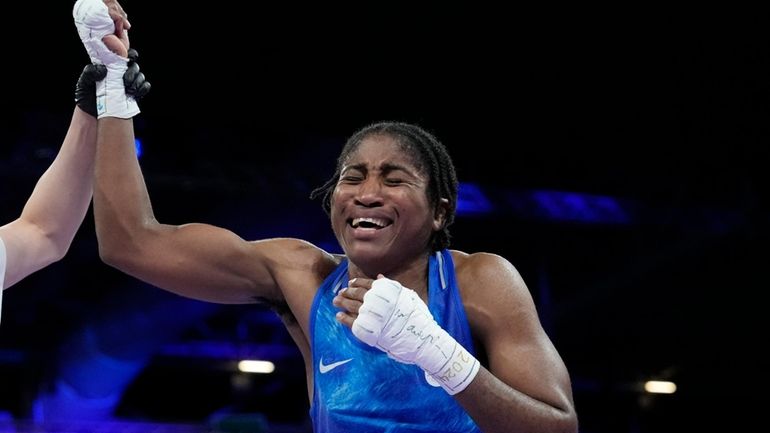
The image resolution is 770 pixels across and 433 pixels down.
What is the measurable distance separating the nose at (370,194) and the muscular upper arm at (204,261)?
0.26 meters

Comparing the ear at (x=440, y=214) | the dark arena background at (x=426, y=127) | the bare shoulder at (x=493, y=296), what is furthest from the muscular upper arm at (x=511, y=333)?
the dark arena background at (x=426, y=127)

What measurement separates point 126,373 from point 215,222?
155 cm

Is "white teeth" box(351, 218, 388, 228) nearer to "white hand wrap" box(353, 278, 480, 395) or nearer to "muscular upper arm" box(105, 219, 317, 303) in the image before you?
"muscular upper arm" box(105, 219, 317, 303)

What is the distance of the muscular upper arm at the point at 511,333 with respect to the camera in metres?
2.12

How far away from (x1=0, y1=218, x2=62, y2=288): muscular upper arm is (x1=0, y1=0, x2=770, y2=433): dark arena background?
2977 millimetres

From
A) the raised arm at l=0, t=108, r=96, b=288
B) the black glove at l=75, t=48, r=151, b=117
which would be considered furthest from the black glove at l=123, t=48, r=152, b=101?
the raised arm at l=0, t=108, r=96, b=288

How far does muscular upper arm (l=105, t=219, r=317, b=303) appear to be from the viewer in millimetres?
2379

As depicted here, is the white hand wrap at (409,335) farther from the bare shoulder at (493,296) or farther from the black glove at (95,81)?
the black glove at (95,81)

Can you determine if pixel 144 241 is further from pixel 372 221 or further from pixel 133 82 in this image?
pixel 372 221

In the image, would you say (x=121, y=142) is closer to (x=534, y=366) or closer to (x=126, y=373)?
(x=534, y=366)

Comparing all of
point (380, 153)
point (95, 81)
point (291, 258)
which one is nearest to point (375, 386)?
point (291, 258)

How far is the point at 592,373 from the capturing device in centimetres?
951

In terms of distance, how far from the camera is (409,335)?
195cm

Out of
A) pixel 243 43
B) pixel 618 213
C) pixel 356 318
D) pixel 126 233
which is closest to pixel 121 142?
pixel 126 233
